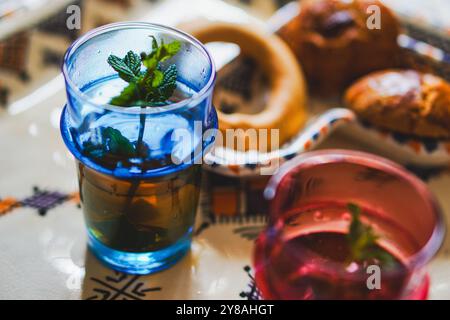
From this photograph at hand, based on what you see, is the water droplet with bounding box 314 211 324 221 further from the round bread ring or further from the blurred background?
the blurred background

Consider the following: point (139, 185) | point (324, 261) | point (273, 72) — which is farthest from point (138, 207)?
point (273, 72)

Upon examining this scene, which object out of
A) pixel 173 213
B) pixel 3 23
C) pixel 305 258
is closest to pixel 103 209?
pixel 173 213

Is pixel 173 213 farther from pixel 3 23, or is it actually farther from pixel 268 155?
pixel 3 23

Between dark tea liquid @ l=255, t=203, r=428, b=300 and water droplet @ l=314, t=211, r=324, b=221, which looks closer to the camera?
dark tea liquid @ l=255, t=203, r=428, b=300

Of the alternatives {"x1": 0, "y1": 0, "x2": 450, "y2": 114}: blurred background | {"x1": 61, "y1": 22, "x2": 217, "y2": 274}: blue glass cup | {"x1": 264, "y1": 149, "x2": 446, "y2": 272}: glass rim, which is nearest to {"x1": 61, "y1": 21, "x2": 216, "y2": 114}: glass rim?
{"x1": 61, "y1": 22, "x2": 217, "y2": 274}: blue glass cup


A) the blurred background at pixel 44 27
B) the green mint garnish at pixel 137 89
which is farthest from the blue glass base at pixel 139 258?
the blurred background at pixel 44 27
